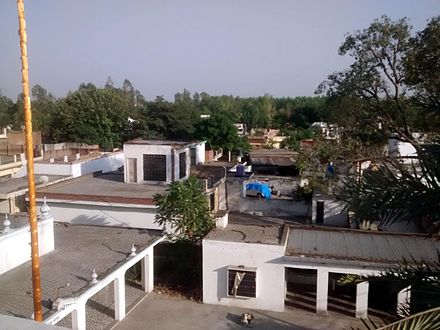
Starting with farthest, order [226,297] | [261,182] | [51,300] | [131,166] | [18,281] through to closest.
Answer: [261,182]
[131,166]
[226,297]
[18,281]
[51,300]

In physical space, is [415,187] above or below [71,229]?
above

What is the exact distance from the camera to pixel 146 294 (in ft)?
41.8

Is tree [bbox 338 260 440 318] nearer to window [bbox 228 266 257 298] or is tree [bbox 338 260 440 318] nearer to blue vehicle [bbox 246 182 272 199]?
window [bbox 228 266 257 298]

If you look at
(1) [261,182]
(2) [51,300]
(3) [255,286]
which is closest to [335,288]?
(3) [255,286]

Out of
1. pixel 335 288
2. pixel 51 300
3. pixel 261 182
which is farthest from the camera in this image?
pixel 261 182

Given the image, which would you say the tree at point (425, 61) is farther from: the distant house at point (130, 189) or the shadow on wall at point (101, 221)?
the shadow on wall at point (101, 221)

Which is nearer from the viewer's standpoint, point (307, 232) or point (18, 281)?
point (18, 281)

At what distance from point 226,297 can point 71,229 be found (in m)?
5.77

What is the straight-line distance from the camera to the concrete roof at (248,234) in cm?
1241

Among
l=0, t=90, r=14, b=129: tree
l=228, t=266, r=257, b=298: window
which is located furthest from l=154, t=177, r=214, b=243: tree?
l=0, t=90, r=14, b=129: tree

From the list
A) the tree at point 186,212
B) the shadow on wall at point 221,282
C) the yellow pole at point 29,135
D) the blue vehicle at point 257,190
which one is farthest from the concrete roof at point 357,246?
Answer: the blue vehicle at point 257,190

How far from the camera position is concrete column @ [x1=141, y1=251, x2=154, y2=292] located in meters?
12.7

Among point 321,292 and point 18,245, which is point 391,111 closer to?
point 321,292

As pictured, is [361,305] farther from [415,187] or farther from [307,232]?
[415,187]
